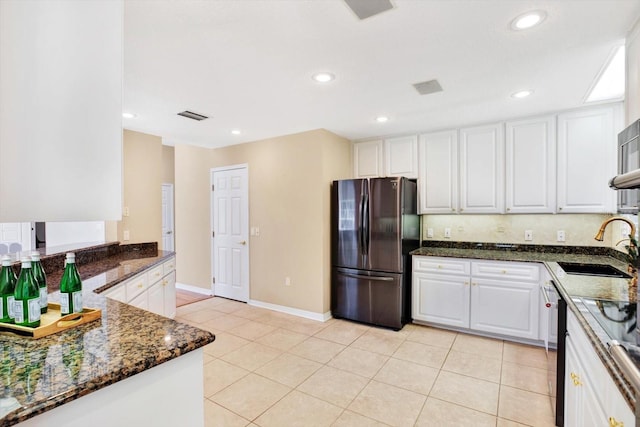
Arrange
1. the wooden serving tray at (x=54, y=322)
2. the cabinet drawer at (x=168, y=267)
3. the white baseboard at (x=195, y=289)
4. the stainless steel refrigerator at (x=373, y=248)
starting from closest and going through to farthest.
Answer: the wooden serving tray at (x=54, y=322) → the cabinet drawer at (x=168, y=267) → the stainless steel refrigerator at (x=373, y=248) → the white baseboard at (x=195, y=289)

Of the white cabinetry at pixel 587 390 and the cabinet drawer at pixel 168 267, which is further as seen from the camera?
the cabinet drawer at pixel 168 267

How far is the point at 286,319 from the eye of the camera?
3.92m

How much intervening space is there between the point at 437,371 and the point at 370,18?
2.65m

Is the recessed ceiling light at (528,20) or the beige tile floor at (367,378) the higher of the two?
the recessed ceiling light at (528,20)

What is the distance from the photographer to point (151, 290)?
300 cm

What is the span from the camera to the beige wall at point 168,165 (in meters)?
5.82

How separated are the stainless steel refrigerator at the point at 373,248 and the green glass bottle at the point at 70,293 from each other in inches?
110

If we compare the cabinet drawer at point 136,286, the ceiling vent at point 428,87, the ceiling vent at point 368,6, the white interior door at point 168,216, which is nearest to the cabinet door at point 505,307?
the ceiling vent at point 428,87

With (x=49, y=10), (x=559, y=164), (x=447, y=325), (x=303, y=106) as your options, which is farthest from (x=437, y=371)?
(x=49, y=10)

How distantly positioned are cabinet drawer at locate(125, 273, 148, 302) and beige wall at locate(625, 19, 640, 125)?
3418 millimetres

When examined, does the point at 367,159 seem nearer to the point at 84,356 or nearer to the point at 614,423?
the point at 614,423

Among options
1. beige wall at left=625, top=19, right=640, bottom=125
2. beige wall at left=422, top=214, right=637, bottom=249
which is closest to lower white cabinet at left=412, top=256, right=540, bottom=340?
beige wall at left=422, top=214, right=637, bottom=249

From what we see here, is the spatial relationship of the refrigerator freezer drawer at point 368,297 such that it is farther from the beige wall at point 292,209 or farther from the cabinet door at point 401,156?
the cabinet door at point 401,156

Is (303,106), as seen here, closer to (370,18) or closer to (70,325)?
(370,18)
